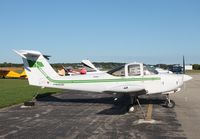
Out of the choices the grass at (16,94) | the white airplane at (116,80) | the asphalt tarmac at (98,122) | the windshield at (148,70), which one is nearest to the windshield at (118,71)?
the white airplane at (116,80)

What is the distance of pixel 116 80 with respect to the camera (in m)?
14.7

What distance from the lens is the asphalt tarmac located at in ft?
29.3

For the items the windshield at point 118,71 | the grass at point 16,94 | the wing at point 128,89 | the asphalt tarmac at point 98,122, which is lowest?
the asphalt tarmac at point 98,122

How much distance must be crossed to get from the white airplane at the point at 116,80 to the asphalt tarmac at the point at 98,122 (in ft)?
2.82

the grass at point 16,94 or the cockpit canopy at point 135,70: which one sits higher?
the cockpit canopy at point 135,70

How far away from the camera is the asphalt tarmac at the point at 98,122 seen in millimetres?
8938

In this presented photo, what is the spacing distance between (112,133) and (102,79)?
607cm

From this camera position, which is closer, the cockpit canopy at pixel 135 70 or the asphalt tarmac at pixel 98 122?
the asphalt tarmac at pixel 98 122

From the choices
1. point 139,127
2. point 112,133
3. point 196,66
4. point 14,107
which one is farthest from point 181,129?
point 196,66

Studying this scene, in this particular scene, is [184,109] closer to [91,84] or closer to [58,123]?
[91,84]

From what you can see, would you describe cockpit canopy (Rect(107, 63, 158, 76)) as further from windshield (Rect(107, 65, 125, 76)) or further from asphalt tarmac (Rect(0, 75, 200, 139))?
asphalt tarmac (Rect(0, 75, 200, 139))

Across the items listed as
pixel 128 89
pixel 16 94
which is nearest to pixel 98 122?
pixel 128 89

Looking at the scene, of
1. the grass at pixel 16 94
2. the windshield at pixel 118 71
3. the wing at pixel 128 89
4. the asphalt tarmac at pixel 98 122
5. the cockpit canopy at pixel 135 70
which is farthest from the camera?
the grass at pixel 16 94

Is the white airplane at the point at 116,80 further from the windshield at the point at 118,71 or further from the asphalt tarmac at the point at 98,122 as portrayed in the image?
the asphalt tarmac at the point at 98,122
